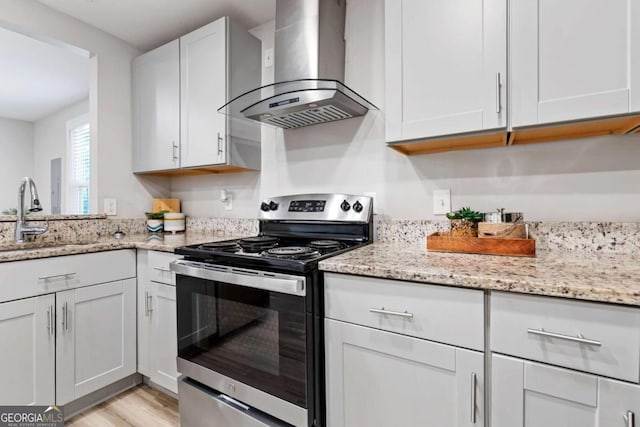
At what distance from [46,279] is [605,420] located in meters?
2.17

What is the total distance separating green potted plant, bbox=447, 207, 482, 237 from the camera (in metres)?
1.37

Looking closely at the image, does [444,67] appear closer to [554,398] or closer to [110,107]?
[554,398]

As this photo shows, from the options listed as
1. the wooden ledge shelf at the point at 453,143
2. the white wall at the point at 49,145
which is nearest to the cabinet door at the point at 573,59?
the wooden ledge shelf at the point at 453,143

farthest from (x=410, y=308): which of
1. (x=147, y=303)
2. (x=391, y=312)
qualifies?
(x=147, y=303)

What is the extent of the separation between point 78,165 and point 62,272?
3379 millimetres

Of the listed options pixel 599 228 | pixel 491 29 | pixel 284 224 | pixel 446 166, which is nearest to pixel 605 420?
pixel 599 228

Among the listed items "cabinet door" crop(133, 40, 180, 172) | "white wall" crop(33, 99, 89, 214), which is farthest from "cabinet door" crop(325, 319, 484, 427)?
"white wall" crop(33, 99, 89, 214)

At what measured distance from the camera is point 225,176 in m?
2.38

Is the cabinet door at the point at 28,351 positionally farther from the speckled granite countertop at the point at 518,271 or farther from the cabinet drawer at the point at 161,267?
the speckled granite countertop at the point at 518,271

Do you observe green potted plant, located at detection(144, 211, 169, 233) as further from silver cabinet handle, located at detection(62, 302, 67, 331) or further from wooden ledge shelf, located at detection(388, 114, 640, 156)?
wooden ledge shelf, located at detection(388, 114, 640, 156)

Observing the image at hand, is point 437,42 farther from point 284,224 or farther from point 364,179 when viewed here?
point 284,224

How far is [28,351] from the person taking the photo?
1522mm

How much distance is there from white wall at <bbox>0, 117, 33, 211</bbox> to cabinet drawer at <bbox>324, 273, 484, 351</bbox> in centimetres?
572

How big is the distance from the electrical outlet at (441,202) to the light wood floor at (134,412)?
1.71 metres
